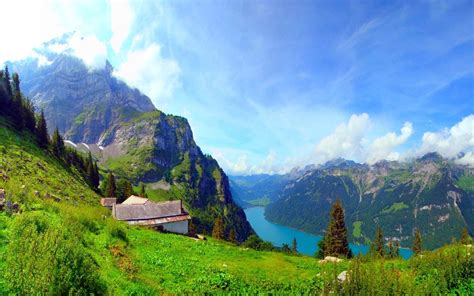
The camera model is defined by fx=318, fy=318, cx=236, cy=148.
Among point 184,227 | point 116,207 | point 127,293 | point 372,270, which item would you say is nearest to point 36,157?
point 116,207

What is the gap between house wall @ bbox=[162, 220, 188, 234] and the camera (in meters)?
66.9

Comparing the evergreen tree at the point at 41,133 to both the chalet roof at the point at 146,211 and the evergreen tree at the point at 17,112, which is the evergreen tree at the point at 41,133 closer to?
the evergreen tree at the point at 17,112

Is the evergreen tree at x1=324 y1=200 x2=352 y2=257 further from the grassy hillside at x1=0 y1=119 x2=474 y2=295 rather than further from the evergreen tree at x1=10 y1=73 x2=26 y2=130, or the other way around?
the evergreen tree at x1=10 y1=73 x2=26 y2=130

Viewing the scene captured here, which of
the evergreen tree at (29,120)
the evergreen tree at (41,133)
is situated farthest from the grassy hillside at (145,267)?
the evergreen tree at (29,120)

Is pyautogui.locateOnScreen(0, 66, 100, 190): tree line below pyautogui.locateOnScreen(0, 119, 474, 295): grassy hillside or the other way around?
the other way around

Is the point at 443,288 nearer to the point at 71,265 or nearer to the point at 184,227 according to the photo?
the point at 71,265

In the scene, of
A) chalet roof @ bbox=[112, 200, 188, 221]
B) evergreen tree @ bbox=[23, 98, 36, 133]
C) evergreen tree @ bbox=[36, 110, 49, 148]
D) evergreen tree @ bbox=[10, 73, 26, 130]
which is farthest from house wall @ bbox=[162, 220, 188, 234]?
evergreen tree @ bbox=[23, 98, 36, 133]

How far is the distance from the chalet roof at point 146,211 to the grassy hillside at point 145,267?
124 feet

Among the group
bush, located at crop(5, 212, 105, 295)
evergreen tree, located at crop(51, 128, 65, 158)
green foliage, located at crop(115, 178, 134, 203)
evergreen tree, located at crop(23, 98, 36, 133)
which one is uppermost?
evergreen tree, located at crop(23, 98, 36, 133)

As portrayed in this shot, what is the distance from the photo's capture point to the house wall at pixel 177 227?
66.9 meters

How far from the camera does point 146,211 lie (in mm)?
67875

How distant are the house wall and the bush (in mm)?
55542

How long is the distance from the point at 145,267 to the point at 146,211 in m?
49.0

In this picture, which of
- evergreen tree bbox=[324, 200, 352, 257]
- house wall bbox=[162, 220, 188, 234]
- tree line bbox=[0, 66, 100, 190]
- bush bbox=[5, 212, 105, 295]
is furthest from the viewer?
tree line bbox=[0, 66, 100, 190]
